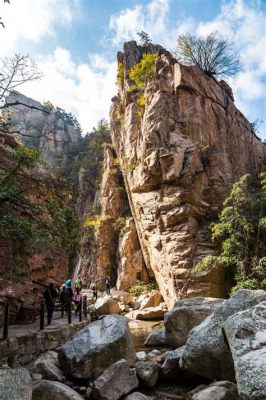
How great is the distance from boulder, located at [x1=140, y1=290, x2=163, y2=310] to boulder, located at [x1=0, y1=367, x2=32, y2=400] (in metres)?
19.1

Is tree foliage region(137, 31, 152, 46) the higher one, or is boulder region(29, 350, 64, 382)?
tree foliage region(137, 31, 152, 46)

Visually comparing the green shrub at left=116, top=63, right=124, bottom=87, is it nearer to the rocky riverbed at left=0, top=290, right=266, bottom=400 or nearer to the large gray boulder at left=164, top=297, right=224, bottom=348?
the large gray boulder at left=164, top=297, right=224, bottom=348

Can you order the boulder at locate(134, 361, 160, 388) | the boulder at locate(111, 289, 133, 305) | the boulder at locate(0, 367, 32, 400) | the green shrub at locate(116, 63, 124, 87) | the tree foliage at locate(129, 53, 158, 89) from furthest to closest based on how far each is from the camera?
the green shrub at locate(116, 63, 124, 87) < the tree foliage at locate(129, 53, 158, 89) < the boulder at locate(111, 289, 133, 305) < the boulder at locate(134, 361, 160, 388) < the boulder at locate(0, 367, 32, 400)

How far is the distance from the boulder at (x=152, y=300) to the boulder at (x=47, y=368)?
15.1 metres

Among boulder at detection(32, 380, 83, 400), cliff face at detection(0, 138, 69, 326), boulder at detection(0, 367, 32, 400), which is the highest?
cliff face at detection(0, 138, 69, 326)

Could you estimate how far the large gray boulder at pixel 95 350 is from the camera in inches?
321

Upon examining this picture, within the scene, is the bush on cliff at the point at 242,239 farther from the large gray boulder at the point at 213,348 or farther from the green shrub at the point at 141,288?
the green shrub at the point at 141,288

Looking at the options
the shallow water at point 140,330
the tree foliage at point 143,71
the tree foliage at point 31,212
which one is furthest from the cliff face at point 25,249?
the tree foliage at point 143,71

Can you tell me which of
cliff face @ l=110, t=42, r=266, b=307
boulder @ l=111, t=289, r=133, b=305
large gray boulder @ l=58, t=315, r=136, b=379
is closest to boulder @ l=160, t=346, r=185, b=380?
large gray boulder @ l=58, t=315, r=136, b=379

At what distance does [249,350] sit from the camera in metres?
5.07

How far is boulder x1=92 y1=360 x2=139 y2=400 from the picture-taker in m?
6.74

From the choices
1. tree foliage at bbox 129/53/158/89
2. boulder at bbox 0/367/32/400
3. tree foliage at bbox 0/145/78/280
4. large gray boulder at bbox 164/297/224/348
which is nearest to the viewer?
boulder at bbox 0/367/32/400

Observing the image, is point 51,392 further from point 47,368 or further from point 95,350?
point 95,350

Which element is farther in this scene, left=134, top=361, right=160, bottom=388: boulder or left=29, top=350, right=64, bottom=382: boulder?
left=29, top=350, right=64, bottom=382: boulder
